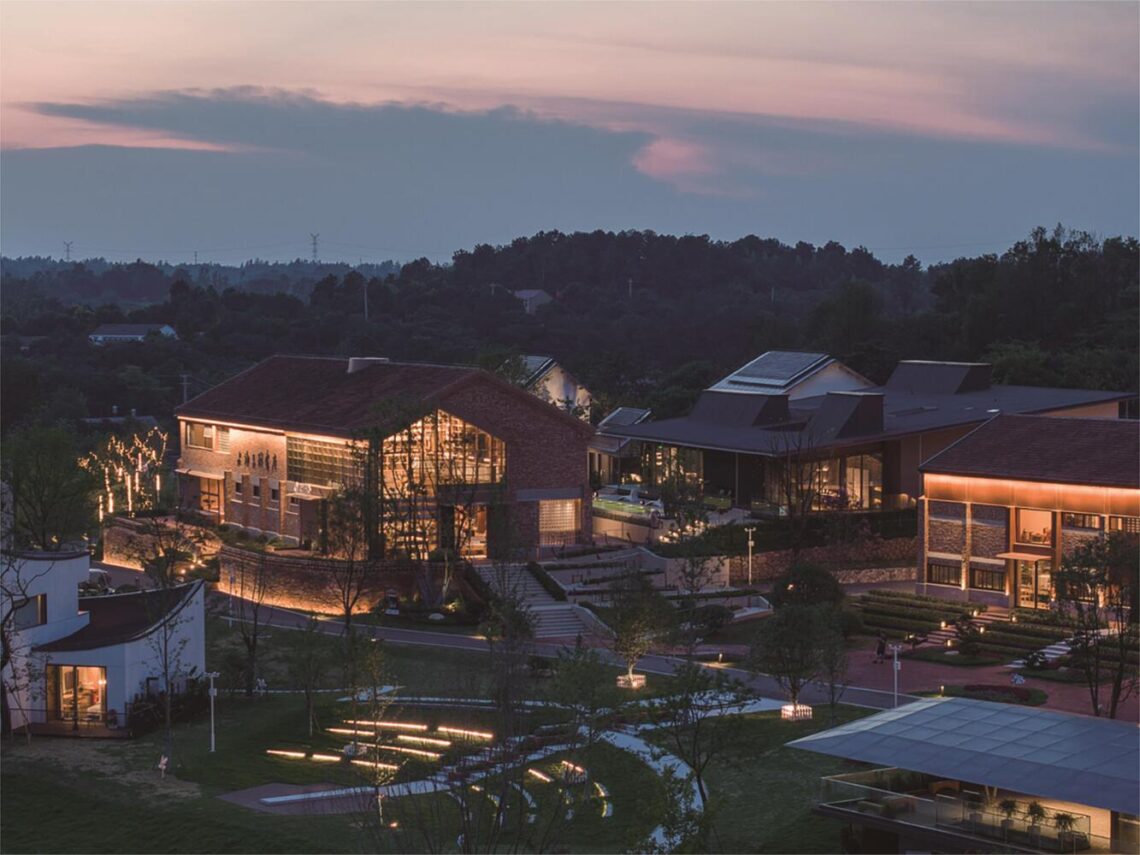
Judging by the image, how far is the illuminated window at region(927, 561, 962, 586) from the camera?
47.5 metres

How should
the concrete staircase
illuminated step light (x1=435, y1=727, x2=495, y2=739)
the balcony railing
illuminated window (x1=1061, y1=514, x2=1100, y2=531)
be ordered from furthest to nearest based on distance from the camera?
illuminated window (x1=1061, y1=514, x2=1100, y2=531)
the concrete staircase
illuminated step light (x1=435, y1=727, x2=495, y2=739)
the balcony railing

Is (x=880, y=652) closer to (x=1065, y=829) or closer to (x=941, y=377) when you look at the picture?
(x=1065, y=829)

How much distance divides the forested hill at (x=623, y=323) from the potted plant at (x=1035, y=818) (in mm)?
47593

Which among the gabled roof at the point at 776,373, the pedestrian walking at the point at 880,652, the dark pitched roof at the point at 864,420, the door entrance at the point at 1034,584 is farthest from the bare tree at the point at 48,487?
the door entrance at the point at 1034,584

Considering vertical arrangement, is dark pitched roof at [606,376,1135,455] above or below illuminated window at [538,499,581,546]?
above

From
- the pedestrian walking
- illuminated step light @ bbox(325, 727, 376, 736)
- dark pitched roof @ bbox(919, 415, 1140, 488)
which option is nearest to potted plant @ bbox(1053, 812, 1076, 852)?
illuminated step light @ bbox(325, 727, 376, 736)

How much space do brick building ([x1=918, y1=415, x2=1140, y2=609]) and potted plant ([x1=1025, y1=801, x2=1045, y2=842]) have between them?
21266 millimetres

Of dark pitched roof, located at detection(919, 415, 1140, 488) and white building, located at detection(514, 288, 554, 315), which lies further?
white building, located at detection(514, 288, 554, 315)

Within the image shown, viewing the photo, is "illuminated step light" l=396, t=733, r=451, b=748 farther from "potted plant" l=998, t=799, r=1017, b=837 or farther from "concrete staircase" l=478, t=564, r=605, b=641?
"potted plant" l=998, t=799, r=1017, b=837

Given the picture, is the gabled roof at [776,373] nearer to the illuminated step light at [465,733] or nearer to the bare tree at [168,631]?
the bare tree at [168,631]

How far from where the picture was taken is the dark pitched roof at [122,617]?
116 feet

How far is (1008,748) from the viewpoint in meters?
25.5

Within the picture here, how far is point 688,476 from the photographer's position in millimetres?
60781

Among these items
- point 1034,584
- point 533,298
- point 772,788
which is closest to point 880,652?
point 1034,584
